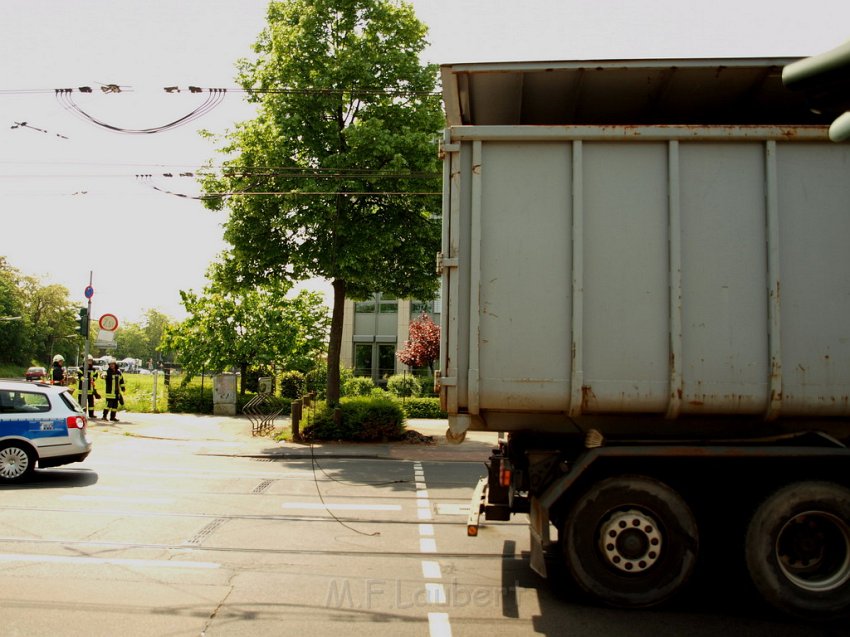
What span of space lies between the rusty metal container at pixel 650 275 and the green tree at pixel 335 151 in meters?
9.86

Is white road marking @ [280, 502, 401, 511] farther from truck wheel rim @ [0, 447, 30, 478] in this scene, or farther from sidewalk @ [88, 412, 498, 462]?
sidewalk @ [88, 412, 498, 462]

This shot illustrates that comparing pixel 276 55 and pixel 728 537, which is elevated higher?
pixel 276 55

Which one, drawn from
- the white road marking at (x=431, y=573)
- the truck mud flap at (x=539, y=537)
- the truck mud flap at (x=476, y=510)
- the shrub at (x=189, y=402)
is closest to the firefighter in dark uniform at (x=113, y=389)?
the shrub at (x=189, y=402)

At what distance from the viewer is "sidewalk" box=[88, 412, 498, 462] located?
48.2 feet

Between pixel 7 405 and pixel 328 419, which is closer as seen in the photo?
pixel 7 405

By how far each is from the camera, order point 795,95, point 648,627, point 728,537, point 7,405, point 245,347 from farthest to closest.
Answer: point 245,347, point 7,405, point 795,95, point 728,537, point 648,627

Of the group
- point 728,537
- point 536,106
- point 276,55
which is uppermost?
point 276,55

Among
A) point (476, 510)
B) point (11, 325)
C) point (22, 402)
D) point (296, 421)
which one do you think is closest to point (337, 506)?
point (476, 510)

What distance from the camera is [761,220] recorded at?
5.27 metres

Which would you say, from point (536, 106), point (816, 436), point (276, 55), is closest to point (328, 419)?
point (276, 55)

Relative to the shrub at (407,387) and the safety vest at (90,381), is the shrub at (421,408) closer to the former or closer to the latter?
the shrub at (407,387)

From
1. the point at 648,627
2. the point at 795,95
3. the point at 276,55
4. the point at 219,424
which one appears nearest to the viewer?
the point at 648,627

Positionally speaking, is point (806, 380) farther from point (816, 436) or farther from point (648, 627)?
point (648, 627)

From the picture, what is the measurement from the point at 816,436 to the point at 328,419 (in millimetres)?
12469
